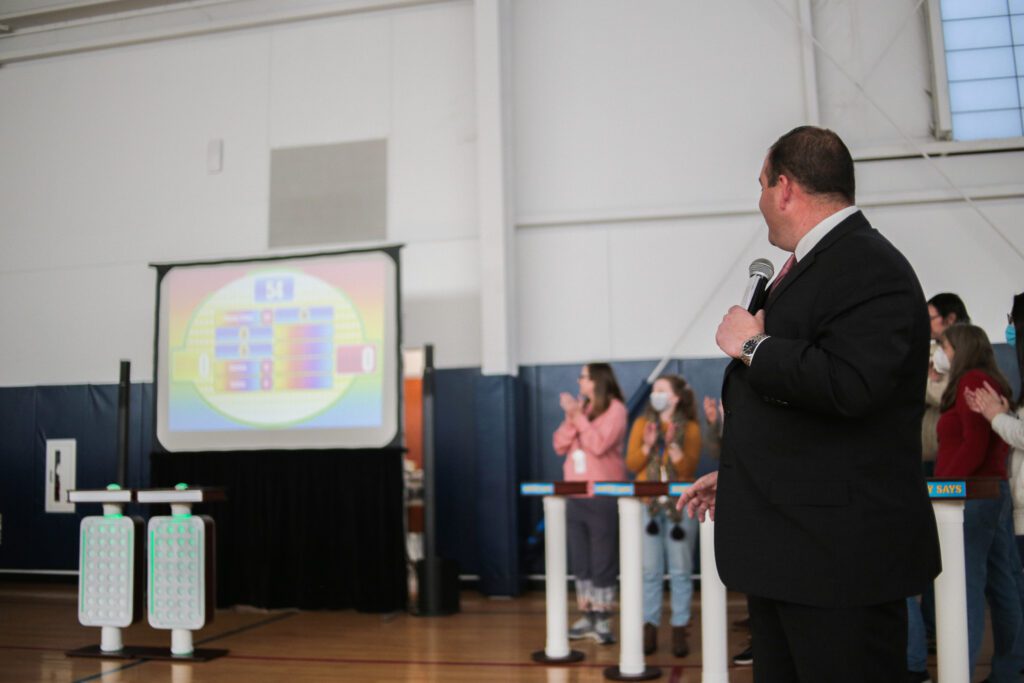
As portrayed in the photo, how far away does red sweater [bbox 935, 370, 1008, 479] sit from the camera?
3.24m

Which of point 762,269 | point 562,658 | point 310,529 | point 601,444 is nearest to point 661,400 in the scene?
point 601,444

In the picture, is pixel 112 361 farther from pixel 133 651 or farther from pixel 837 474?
pixel 837 474

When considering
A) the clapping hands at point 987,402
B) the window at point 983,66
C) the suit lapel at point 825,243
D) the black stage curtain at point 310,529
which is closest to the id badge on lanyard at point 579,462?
the black stage curtain at point 310,529

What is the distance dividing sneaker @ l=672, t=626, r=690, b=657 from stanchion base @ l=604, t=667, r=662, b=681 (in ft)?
1.41

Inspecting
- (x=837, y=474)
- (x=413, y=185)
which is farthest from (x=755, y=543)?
(x=413, y=185)

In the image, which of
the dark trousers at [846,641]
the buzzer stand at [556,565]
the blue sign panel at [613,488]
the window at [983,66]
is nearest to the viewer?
the dark trousers at [846,641]

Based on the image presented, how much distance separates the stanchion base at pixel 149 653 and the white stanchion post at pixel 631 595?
6.44 feet

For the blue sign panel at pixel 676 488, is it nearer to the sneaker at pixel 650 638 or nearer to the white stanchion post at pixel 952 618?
the white stanchion post at pixel 952 618

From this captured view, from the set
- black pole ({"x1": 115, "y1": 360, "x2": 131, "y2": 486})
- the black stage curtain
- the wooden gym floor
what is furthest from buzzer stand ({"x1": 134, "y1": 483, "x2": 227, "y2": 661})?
black pole ({"x1": 115, "y1": 360, "x2": 131, "y2": 486})

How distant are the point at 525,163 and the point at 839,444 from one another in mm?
5597

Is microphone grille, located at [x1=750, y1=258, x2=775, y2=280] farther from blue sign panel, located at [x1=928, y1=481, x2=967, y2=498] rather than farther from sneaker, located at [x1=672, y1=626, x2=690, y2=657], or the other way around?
sneaker, located at [x1=672, y1=626, x2=690, y2=657]

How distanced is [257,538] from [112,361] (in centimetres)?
233

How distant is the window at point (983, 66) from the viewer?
6.27 metres

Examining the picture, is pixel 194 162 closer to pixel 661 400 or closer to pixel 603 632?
pixel 661 400
